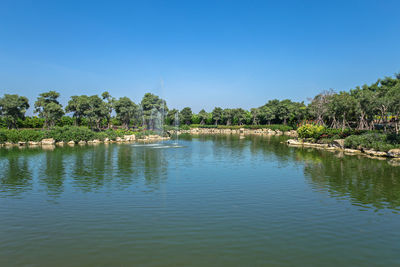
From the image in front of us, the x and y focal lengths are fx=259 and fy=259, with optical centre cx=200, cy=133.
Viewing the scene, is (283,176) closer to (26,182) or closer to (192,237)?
(192,237)

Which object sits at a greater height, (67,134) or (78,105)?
(78,105)

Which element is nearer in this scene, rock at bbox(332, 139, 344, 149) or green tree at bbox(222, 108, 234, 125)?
rock at bbox(332, 139, 344, 149)

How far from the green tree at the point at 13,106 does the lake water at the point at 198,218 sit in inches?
1367

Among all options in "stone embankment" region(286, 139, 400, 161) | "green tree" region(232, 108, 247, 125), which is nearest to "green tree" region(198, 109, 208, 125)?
"green tree" region(232, 108, 247, 125)

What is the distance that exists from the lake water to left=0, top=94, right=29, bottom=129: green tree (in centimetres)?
3473

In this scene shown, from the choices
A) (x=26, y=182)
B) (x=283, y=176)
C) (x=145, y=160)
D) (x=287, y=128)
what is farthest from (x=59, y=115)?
(x=287, y=128)

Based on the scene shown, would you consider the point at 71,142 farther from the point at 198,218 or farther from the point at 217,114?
the point at 217,114

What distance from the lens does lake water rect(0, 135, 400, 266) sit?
7703 millimetres

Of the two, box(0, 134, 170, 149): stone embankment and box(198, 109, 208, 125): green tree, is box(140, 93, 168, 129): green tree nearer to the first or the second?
box(0, 134, 170, 149): stone embankment

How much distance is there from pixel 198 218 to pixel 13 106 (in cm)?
5076

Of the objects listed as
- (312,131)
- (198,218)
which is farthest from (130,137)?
(198,218)

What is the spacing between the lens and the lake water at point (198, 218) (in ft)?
25.3

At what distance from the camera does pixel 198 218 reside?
10594 millimetres

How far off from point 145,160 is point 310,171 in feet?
49.7
